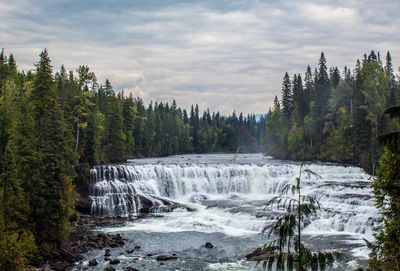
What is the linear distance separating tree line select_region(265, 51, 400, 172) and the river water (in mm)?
10368

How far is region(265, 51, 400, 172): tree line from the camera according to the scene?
69.8 meters

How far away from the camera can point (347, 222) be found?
121 feet

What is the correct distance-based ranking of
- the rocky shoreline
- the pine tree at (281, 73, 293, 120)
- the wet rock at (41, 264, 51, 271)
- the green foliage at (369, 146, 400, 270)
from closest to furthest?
the green foliage at (369, 146, 400, 270) → the wet rock at (41, 264, 51, 271) → the rocky shoreline → the pine tree at (281, 73, 293, 120)

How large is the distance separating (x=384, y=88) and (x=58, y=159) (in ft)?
191

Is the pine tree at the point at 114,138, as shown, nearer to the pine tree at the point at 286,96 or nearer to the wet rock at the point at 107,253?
the wet rock at the point at 107,253

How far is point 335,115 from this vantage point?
288 ft

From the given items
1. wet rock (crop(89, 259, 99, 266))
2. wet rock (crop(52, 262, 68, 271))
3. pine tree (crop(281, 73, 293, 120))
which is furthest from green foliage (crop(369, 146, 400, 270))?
pine tree (crop(281, 73, 293, 120))

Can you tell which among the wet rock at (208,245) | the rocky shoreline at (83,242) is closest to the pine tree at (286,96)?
the rocky shoreline at (83,242)

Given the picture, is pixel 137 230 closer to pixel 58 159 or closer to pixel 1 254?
pixel 58 159

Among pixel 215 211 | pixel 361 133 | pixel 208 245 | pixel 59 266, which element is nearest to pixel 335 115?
pixel 361 133

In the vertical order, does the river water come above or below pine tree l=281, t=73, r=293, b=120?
below

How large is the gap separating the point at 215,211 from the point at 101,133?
1394 inches

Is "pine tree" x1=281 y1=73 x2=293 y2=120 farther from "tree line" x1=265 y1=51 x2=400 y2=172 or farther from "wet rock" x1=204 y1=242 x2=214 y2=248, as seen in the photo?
"wet rock" x1=204 y1=242 x2=214 y2=248

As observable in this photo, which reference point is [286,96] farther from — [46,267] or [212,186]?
[46,267]
